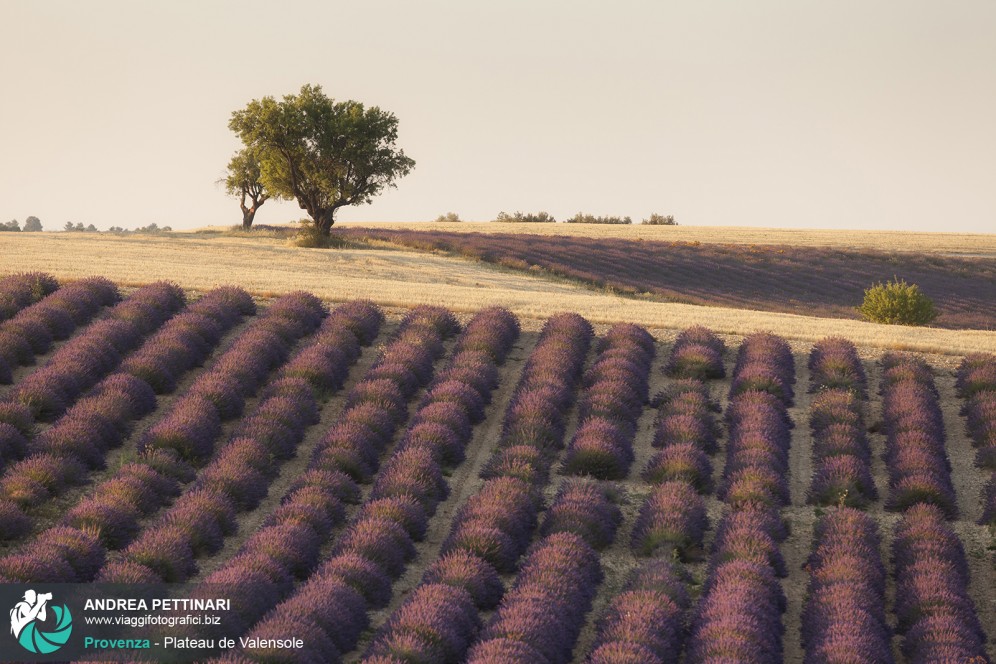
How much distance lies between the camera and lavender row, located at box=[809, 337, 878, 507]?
15.7 meters

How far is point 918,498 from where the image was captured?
51.0 ft

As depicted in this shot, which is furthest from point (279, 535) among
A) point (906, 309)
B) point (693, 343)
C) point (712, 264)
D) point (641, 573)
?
point (712, 264)

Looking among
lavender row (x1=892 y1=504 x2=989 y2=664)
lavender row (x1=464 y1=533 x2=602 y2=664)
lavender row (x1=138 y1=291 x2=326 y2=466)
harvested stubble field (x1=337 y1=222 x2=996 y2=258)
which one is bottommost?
lavender row (x1=892 y1=504 x2=989 y2=664)

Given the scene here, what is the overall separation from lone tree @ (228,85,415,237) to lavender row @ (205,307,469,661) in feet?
97.2

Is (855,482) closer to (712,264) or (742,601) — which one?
(742,601)

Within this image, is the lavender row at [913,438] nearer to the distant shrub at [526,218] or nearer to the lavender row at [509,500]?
the lavender row at [509,500]

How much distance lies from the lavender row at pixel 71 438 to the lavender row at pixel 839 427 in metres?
10.1

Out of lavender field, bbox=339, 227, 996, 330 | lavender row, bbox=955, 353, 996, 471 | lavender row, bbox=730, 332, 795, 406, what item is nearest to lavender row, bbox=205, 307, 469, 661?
lavender row, bbox=730, 332, 795, 406

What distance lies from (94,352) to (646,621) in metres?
11.8

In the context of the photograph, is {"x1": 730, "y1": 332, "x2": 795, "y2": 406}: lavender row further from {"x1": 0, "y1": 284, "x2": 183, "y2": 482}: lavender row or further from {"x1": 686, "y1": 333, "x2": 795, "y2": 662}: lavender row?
{"x1": 0, "y1": 284, "x2": 183, "y2": 482}: lavender row

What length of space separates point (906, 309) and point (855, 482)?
17.6 meters

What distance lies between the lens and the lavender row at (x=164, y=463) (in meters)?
11.4

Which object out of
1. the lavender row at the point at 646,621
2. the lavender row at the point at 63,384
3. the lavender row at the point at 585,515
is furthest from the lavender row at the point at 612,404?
the lavender row at the point at 63,384

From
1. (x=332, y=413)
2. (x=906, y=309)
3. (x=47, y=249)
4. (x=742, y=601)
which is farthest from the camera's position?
(x=47, y=249)
